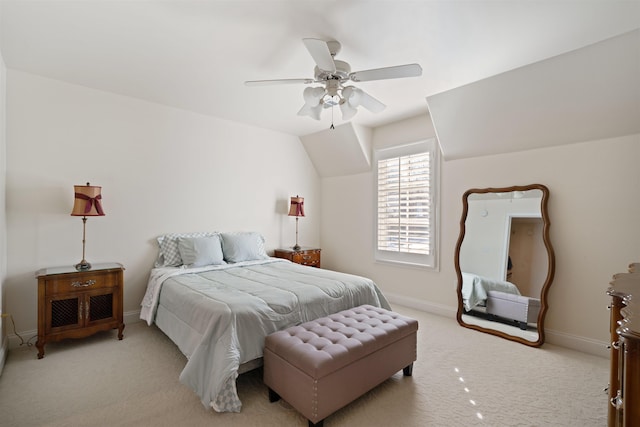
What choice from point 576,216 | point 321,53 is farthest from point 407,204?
point 321,53

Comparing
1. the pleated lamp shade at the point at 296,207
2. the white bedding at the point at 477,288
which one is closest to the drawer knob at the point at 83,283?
the pleated lamp shade at the point at 296,207

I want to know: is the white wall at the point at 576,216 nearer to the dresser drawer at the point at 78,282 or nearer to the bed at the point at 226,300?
the bed at the point at 226,300

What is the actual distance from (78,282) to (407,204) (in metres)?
3.93

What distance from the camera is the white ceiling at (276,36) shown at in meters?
1.95

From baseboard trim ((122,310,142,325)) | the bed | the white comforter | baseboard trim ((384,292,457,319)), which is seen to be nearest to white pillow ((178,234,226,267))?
the bed

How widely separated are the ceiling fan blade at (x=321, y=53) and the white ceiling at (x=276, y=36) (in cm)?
27

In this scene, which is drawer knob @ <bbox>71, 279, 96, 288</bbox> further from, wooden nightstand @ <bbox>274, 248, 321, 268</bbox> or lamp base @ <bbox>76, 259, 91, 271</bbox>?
wooden nightstand @ <bbox>274, 248, 321, 268</bbox>

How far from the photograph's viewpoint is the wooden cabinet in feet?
8.71

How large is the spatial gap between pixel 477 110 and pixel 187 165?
3.55m

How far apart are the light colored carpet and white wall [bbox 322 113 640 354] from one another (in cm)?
42

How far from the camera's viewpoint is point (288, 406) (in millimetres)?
2041

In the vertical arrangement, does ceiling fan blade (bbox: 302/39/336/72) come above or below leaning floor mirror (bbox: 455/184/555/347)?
above

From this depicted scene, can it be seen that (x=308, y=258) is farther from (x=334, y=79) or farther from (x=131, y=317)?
(x=334, y=79)

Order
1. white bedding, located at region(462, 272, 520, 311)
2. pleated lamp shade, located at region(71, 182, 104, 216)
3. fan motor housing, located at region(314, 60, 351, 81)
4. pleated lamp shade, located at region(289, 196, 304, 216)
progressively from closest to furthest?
fan motor housing, located at region(314, 60, 351, 81) → pleated lamp shade, located at region(71, 182, 104, 216) → white bedding, located at region(462, 272, 520, 311) → pleated lamp shade, located at region(289, 196, 304, 216)
